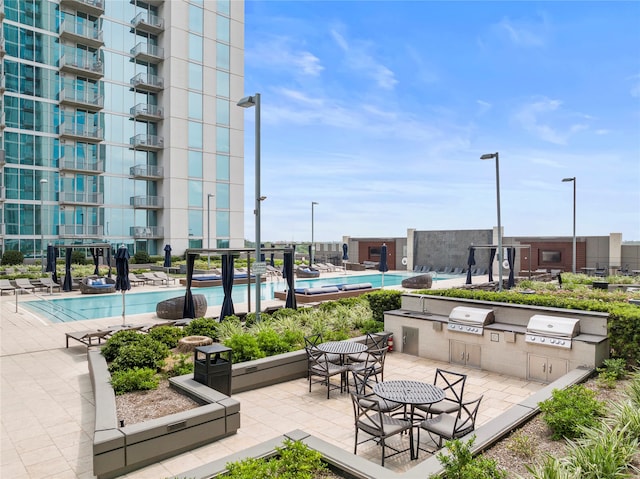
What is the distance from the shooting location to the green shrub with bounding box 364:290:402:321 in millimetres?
12742

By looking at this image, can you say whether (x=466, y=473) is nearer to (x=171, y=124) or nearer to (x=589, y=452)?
(x=589, y=452)

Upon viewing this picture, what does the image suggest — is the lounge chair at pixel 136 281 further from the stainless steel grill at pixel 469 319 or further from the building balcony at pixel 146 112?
the stainless steel grill at pixel 469 319

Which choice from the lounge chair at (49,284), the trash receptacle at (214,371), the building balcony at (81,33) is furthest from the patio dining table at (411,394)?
the building balcony at (81,33)

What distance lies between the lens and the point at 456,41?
18.4m

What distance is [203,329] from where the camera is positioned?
11.1 m

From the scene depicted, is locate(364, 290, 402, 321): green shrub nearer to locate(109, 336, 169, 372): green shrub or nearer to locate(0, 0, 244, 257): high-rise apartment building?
locate(109, 336, 169, 372): green shrub

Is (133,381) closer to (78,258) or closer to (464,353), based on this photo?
(464,353)

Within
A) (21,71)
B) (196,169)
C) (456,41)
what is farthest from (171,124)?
(456,41)

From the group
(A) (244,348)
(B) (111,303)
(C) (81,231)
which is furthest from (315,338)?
(C) (81,231)

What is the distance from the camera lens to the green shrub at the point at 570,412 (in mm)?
5629

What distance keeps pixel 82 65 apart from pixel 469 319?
41800mm

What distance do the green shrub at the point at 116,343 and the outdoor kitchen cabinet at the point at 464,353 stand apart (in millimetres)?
7418

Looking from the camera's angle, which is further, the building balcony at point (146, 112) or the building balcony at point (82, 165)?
the building balcony at point (146, 112)

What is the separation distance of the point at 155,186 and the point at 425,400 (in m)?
42.5
